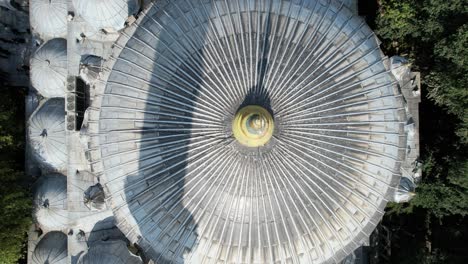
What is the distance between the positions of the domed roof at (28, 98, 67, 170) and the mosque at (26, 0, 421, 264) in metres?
7.12

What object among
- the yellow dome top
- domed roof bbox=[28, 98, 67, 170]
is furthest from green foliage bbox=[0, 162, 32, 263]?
the yellow dome top

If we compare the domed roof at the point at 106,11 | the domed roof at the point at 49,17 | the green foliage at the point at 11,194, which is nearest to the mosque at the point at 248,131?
the domed roof at the point at 106,11

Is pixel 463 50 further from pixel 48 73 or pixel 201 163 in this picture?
pixel 48 73

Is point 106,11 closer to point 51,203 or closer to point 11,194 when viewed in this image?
point 51,203

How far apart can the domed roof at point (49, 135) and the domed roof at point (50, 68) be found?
149 centimetres

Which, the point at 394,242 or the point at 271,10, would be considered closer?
the point at 271,10

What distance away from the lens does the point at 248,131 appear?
16.9 meters

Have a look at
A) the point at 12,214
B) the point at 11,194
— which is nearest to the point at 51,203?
the point at 11,194

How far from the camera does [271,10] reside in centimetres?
1934

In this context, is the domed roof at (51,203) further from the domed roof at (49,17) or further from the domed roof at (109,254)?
the domed roof at (49,17)

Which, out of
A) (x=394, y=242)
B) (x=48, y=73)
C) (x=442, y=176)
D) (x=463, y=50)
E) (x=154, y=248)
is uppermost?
(x=463, y=50)

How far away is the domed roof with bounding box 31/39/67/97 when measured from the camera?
27562 millimetres

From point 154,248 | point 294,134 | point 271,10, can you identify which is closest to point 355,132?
point 294,134

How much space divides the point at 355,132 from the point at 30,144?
21293 millimetres
